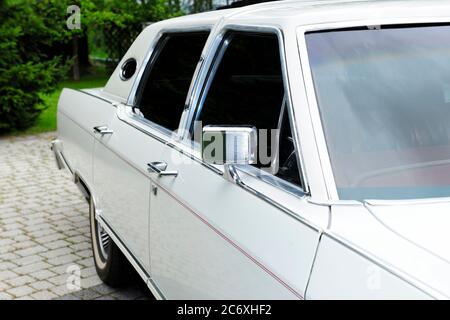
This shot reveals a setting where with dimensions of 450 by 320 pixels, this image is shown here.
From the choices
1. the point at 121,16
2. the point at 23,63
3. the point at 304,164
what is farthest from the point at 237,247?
the point at 121,16

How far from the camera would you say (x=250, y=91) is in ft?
11.1

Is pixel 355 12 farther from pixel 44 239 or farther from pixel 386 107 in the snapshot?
pixel 44 239

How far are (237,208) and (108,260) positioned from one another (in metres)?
2.31

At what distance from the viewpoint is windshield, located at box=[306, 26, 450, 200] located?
7.25ft

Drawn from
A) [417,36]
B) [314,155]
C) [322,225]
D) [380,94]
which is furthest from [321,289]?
[417,36]

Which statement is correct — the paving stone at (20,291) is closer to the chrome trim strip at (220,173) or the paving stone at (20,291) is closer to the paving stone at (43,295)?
the paving stone at (43,295)

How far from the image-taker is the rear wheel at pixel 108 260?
433 cm

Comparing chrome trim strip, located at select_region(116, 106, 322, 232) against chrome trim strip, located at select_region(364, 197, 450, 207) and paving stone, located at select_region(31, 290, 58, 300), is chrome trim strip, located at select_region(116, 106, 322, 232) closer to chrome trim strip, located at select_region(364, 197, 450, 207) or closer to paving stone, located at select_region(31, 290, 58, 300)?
chrome trim strip, located at select_region(364, 197, 450, 207)

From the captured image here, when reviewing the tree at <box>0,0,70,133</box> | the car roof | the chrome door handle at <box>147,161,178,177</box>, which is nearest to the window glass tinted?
the car roof

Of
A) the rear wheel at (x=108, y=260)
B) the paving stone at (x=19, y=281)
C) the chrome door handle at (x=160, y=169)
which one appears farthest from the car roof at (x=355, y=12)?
the paving stone at (x=19, y=281)

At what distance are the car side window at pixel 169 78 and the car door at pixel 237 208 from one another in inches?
17.9

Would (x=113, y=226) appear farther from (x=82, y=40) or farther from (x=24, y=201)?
(x=82, y=40)

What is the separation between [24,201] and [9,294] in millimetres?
2571

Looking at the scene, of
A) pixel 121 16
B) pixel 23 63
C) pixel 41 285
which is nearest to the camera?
pixel 41 285
